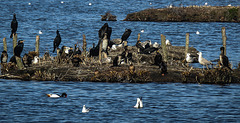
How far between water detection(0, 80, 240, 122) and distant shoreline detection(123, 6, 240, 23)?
181 ft

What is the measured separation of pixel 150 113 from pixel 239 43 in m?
39.1

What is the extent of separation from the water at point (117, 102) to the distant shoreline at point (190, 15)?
55.1 metres

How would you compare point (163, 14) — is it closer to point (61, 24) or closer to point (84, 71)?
point (61, 24)

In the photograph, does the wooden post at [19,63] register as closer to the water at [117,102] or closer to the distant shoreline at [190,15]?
the water at [117,102]

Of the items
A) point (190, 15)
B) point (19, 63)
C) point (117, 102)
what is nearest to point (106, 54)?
point (19, 63)

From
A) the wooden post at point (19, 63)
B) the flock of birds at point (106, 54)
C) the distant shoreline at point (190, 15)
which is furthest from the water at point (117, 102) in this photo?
the distant shoreline at point (190, 15)

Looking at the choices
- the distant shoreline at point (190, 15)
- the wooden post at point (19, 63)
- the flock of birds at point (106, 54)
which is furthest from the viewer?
the distant shoreline at point (190, 15)

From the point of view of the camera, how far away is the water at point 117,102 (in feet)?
81.2

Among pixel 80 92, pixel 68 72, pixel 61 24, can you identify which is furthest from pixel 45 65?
pixel 61 24

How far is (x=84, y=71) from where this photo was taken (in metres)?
34.3

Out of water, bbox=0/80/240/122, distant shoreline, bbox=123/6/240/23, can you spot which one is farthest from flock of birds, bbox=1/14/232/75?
distant shoreline, bbox=123/6/240/23

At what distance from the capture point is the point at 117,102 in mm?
28453

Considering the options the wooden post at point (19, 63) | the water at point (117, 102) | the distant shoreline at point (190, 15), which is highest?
the distant shoreline at point (190, 15)

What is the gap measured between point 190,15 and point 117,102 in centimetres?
6235
